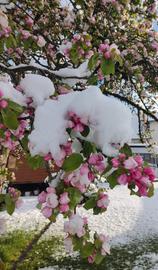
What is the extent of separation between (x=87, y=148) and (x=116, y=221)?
37.2 ft

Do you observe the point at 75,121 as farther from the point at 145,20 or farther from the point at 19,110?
the point at 145,20

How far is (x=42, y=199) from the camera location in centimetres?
169

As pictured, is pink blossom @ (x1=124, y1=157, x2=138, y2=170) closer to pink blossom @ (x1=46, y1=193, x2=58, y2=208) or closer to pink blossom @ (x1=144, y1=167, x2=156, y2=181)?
pink blossom @ (x1=144, y1=167, x2=156, y2=181)

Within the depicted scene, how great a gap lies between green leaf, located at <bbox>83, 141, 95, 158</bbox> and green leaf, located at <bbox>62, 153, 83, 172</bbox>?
0.25 ft

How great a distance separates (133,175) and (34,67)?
3.44ft

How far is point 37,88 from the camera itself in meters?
1.75

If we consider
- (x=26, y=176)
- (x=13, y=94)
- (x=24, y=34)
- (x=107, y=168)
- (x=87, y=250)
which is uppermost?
(x=24, y=34)

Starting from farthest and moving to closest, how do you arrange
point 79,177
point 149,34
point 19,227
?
point 19,227
point 149,34
point 79,177

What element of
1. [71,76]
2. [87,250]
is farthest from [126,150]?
[71,76]

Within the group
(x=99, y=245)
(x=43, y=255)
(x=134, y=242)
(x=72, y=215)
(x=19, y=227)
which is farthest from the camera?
(x=19, y=227)

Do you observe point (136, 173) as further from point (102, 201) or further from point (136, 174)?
point (102, 201)

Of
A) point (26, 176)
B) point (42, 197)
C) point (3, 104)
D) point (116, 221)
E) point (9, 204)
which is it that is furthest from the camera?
point (26, 176)

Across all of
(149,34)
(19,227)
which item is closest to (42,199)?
(149,34)

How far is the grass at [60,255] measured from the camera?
7.77m
